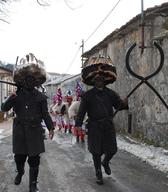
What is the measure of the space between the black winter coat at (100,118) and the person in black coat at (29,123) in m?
1.07

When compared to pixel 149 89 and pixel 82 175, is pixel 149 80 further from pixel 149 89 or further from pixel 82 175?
pixel 82 175

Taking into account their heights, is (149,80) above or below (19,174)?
above

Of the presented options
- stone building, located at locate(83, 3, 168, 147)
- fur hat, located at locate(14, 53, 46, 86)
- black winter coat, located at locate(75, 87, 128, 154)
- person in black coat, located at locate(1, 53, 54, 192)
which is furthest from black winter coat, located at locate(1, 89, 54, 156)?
stone building, located at locate(83, 3, 168, 147)

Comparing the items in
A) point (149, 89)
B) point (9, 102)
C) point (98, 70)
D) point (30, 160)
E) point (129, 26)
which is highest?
point (129, 26)

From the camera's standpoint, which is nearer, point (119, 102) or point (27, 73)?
point (27, 73)

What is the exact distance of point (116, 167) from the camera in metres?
8.67

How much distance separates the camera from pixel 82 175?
25.4 feet

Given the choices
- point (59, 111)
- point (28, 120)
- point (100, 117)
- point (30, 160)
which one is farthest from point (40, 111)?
point (59, 111)

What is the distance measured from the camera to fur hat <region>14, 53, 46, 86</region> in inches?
263

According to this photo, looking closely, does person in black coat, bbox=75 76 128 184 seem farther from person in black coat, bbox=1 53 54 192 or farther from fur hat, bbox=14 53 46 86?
person in black coat, bbox=1 53 54 192

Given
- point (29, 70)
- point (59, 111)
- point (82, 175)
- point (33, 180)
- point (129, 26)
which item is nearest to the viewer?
point (33, 180)

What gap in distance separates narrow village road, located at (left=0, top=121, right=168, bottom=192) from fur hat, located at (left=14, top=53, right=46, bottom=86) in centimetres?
165

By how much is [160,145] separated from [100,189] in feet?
17.4

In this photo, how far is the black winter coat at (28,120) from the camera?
6.45 m
